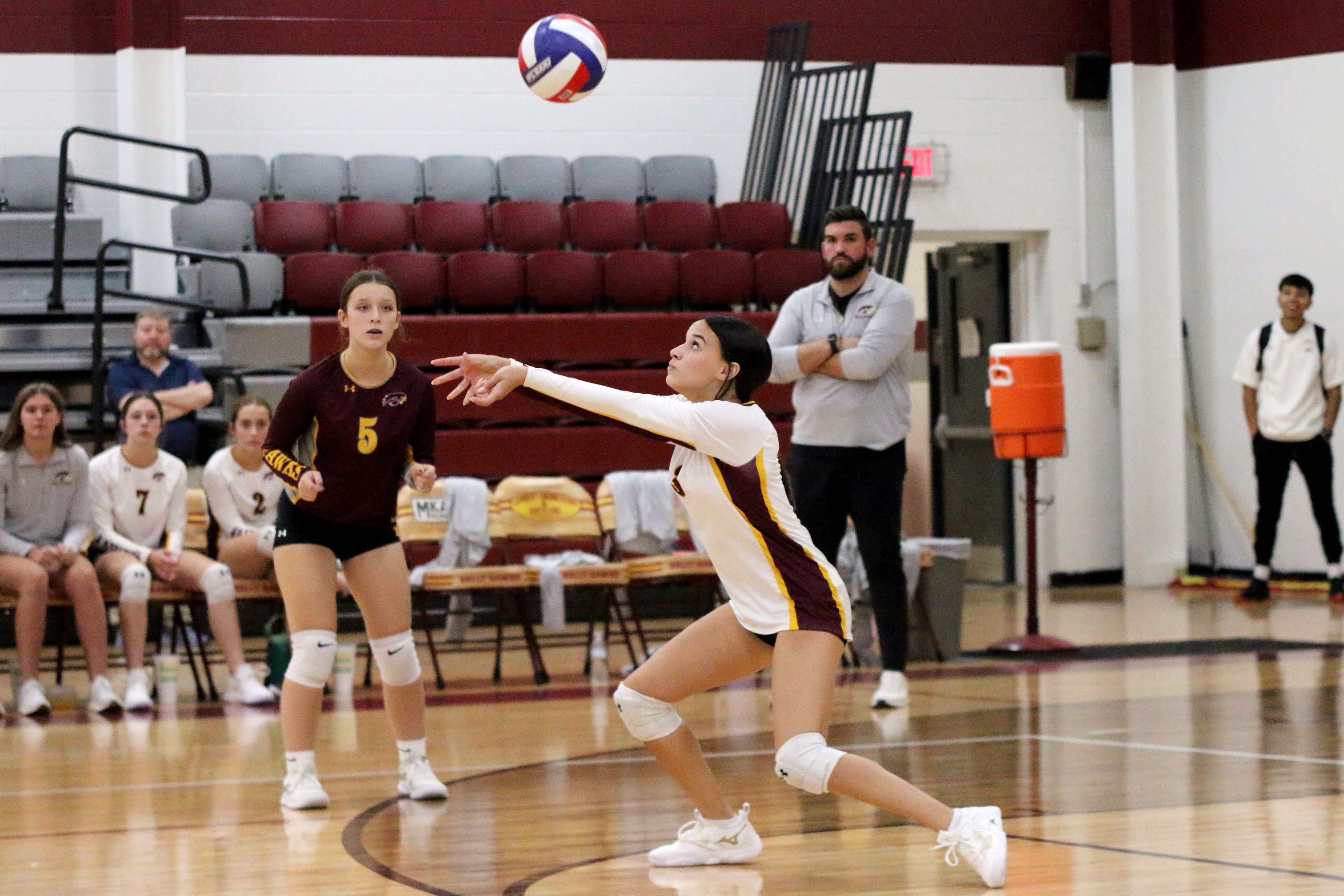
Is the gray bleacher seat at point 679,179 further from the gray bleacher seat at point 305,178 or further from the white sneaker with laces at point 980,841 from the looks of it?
the white sneaker with laces at point 980,841

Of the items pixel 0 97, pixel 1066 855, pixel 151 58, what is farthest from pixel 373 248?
pixel 1066 855

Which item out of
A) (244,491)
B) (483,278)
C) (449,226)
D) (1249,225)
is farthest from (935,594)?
(1249,225)

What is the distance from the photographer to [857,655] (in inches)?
301

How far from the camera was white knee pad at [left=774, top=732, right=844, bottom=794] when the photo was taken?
3.33m

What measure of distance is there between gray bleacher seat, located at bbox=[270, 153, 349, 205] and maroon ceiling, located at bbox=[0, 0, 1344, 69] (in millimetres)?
819

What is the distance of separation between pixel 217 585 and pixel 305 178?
468 centimetres

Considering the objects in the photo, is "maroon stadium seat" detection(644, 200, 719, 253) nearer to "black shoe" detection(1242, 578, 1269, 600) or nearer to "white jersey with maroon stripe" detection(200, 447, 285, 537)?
"black shoe" detection(1242, 578, 1269, 600)

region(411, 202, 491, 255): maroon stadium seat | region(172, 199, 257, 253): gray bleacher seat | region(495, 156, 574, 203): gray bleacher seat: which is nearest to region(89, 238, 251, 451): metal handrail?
region(172, 199, 257, 253): gray bleacher seat

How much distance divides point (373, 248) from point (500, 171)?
1179 millimetres

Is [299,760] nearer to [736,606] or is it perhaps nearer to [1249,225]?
[736,606]

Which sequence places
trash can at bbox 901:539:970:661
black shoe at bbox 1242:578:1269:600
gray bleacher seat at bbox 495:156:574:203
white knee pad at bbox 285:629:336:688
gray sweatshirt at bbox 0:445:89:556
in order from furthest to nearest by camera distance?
gray bleacher seat at bbox 495:156:574:203 < black shoe at bbox 1242:578:1269:600 < trash can at bbox 901:539:970:661 < gray sweatshirt at bbox 0:445:89:556 < white knee pad at bbox 285:629:336:688

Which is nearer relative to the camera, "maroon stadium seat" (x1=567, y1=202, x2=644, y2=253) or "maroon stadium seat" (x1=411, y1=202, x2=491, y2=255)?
"maroon stadium seat" (x1=411, y1=202, x2=491, y2=255)

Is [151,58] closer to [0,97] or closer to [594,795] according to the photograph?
[0,97]

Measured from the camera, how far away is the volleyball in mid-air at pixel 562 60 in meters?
6.19
